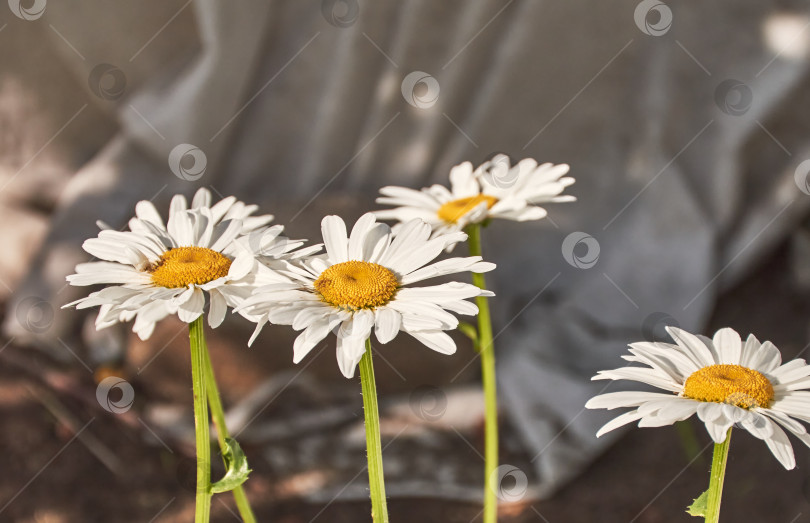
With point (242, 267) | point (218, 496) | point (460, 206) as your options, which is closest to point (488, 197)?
point (460, 206)

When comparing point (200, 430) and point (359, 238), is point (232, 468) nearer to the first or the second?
point (200, 430)

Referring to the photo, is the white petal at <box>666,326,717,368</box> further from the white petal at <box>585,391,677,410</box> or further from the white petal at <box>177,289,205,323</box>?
the white petal at <box>177,289,205,323</box>

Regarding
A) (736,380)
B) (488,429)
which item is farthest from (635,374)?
(488,429)

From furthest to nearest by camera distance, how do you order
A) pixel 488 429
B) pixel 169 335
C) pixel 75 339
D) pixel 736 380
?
pixel 75 339 < pixel 169 335 < pixel 488 429 < pixel 736 380

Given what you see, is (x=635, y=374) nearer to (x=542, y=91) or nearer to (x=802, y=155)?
(x=542, y=91)

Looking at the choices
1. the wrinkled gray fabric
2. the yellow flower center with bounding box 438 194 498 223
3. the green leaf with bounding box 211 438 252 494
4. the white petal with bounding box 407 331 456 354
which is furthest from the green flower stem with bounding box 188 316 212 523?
the wrinkled gray fabric

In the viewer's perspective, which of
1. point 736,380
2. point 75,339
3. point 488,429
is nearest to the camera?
point 736,380
